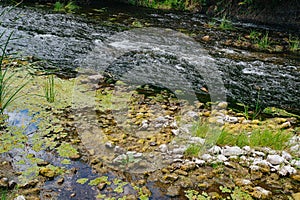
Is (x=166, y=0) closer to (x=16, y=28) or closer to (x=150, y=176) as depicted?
(x=16, y=28)

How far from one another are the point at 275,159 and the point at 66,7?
364 inches

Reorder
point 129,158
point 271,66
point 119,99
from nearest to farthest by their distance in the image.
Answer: point 129,158 < point 119,99 < point 271,66

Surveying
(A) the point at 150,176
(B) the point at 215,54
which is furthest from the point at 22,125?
(B) the point at 215,54

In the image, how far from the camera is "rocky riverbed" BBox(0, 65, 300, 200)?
2439 millimetres

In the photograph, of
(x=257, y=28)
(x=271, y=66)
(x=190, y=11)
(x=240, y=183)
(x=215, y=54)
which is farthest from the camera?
(x=190, y=11)

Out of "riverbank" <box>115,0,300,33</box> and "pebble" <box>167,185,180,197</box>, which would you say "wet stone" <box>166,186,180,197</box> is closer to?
"pebble" <box>167,185,180,197</box>

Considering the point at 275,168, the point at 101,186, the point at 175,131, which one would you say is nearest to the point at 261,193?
the point at 275,168

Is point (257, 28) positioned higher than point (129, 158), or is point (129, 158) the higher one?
point (257, 28)

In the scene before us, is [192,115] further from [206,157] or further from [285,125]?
[285,125]

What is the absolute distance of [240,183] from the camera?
254 cm

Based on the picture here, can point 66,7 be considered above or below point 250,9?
below

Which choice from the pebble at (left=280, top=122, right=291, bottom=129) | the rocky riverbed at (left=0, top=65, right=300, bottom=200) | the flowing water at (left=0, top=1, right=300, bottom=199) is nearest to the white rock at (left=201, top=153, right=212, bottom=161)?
the rocky riverbed at (left=0, top=65, right=300, bottom=200)

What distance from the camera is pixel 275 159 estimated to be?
9.28ft

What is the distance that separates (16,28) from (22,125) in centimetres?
490
